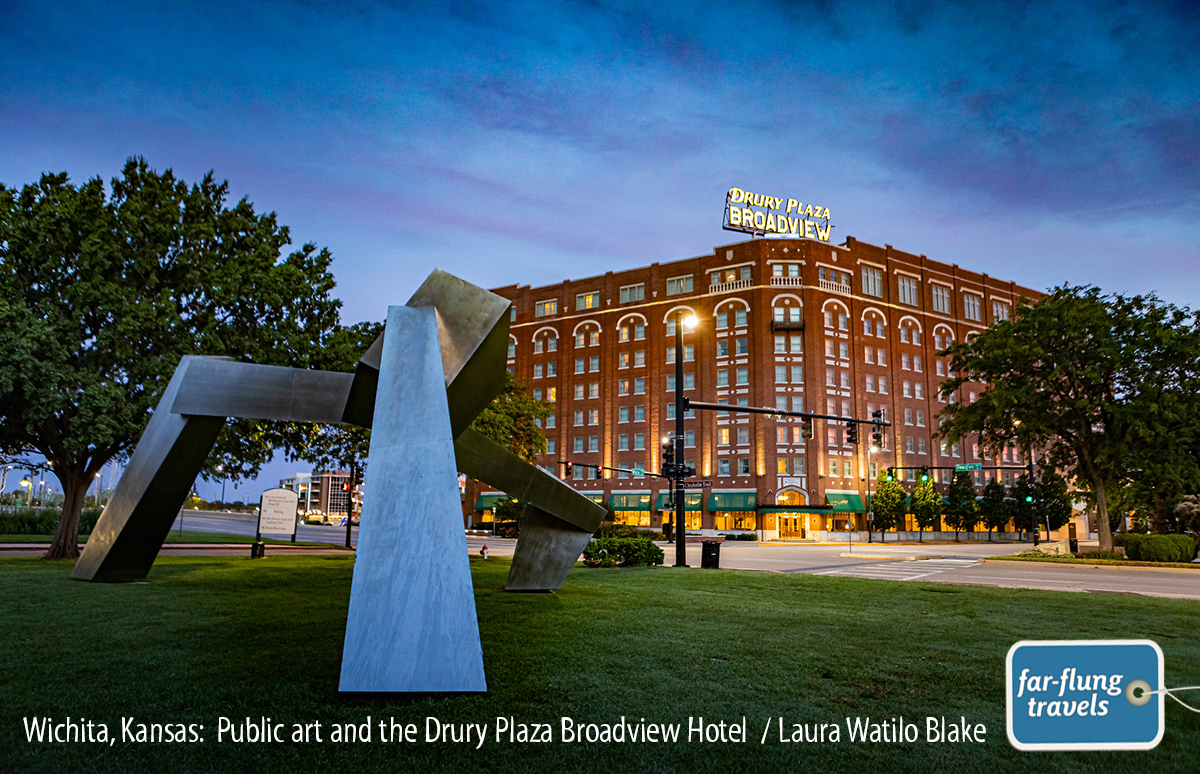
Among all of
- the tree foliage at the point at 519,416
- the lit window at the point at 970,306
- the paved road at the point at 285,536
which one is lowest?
the paved road at the point at 285,536

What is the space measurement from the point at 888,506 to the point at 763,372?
627 inches

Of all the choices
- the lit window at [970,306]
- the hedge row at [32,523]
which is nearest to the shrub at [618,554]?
the hedge row at [32,523]

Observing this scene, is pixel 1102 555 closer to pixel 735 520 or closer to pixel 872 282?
pixel 735 520

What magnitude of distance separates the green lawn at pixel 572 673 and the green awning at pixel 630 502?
190 feet

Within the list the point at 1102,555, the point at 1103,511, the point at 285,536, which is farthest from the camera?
the point at 1103,511

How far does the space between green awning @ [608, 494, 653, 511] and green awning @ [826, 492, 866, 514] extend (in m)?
16.8

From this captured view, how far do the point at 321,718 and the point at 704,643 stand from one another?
4.55 meters

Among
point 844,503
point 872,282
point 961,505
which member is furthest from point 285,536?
point 872,282

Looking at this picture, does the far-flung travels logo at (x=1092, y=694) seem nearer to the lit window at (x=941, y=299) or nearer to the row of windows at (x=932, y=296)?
the row of windows at (x=932, y=296)

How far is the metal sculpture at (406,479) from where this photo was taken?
17.8ft

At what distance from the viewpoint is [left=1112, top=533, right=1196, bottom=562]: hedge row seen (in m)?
29.9

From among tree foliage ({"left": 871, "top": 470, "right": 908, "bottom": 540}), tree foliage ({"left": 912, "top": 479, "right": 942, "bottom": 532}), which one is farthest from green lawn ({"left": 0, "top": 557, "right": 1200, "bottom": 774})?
tree foliage ({"left": 912, "top": 479, "right": 942, "bottom": 532})

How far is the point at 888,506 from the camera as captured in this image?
6250 cm

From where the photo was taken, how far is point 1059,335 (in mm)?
32500
